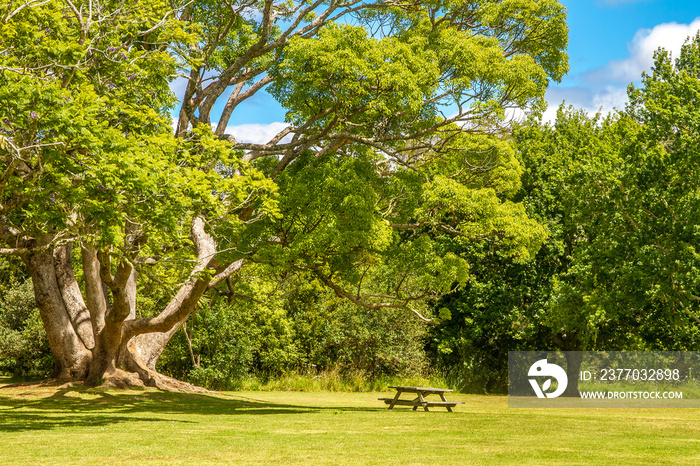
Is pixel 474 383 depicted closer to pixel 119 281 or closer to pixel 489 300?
pixel 489 300

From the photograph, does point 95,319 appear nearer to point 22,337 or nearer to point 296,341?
point 22,337

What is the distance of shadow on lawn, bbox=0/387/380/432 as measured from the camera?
11.6 metres

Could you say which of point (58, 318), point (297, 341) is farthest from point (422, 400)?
point (297, 341)

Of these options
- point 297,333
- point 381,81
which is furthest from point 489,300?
point 381,81

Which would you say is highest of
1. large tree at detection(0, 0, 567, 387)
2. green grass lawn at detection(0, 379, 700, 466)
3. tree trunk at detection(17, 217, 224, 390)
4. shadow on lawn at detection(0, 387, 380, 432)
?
large tree at detection(0, 0, 567, 387)

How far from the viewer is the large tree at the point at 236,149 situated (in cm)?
1055

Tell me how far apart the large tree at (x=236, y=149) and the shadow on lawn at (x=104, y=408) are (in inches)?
65.2

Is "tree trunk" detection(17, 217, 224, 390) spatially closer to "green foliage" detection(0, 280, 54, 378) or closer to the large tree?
the large tree

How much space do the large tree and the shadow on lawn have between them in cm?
166

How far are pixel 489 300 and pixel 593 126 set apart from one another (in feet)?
39.9

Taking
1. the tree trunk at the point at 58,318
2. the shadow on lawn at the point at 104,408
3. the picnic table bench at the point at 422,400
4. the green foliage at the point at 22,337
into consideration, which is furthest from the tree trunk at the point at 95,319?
the green foliage at the point at 22,337

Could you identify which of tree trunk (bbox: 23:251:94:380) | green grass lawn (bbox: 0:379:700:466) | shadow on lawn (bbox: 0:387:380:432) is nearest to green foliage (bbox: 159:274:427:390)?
shadow on lawn (bbox: 0:387:380:432)

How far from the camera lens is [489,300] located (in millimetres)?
27984

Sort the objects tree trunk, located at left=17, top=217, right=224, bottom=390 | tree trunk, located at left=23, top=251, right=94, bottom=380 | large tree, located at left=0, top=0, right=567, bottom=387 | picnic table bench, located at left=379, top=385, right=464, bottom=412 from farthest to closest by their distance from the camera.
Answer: tree trunk, located at left=23, top=251, right=94, bottom=380 < tree trunk, located at left=17, top=217, right=224, bottom=390 < picnic table bench, located at left=379, top=385, right=464, bottom=412 < large tree, located at left=0, top=0, right=567, bottom=387
